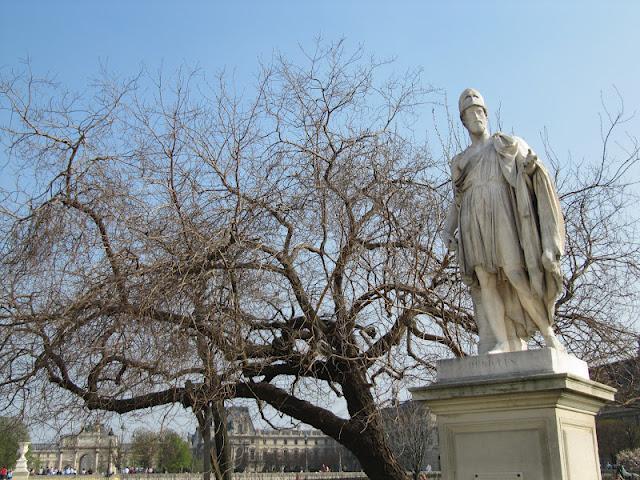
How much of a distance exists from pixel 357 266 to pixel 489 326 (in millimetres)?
5339

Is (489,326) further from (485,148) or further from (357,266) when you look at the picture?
(357,266)

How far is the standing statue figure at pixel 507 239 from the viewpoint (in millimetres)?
5645

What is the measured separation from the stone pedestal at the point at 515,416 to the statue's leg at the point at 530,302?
0.32 meters

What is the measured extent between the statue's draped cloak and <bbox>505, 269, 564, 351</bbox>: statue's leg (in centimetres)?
4

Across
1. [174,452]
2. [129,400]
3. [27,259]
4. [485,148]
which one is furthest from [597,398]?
[174,452]

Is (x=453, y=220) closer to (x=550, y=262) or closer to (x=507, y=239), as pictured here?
(x=507, y=239)

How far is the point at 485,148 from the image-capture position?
618cm

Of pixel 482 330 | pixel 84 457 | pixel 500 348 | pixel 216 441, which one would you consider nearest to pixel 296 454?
pixel 84 457

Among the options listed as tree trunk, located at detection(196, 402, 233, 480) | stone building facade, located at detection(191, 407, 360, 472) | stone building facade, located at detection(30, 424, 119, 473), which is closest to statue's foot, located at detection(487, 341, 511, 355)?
tree trunk, located at detection(196, 402, 233, 480)

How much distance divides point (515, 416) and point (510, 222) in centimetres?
163

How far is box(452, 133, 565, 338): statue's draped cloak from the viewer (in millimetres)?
5629

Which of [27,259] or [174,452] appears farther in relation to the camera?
[174,452]

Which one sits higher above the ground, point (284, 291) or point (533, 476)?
point (284, 291)

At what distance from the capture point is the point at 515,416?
5305mm
